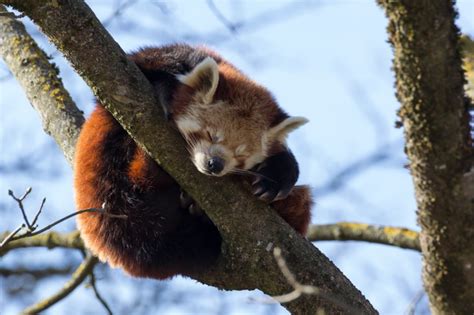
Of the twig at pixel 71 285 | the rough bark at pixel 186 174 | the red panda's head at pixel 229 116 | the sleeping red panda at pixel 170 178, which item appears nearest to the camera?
the rough bark at pixel 186 174

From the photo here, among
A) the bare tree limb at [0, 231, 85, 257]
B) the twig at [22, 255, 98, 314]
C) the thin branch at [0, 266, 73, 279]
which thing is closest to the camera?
the twig at [22, 255, 98, 314]

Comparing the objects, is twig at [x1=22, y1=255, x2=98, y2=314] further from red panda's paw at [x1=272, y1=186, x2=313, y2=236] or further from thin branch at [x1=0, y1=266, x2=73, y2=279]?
thin branch at [x1=0, y1=266, x2=73, y2=279]

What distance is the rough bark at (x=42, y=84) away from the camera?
14.5ft

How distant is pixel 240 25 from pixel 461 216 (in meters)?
4.14

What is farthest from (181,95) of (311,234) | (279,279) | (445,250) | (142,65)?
(445,250)

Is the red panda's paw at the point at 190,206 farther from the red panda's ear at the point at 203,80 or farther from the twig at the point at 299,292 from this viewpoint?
the red panda's ear at the point at 203,80

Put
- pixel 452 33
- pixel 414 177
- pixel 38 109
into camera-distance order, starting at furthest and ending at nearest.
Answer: pixel 38 109, pixel 414 177, pixel 452 33

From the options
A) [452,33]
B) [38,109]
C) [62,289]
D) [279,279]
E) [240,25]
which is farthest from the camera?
[240,25]

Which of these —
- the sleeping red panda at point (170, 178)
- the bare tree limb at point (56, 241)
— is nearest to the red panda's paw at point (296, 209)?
the sleeping red panda at point (170, 178)

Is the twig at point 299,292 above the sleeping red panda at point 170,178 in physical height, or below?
below

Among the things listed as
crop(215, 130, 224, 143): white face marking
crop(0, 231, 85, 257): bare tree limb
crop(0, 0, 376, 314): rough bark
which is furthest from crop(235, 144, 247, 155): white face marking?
crop(0, 231, 85, 257): bare tree limb

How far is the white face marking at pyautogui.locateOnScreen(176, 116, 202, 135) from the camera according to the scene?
3861 mm

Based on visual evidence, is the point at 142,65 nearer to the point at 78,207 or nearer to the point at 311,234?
the point at 78,207

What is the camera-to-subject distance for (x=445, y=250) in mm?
2535
